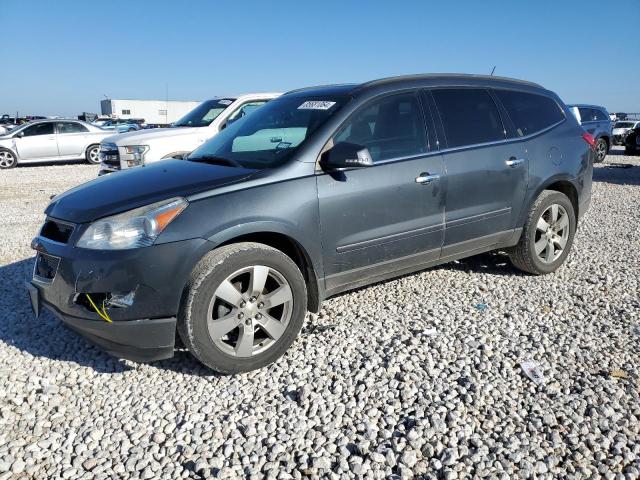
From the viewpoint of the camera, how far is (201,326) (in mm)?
3047

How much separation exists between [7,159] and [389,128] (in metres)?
16.6

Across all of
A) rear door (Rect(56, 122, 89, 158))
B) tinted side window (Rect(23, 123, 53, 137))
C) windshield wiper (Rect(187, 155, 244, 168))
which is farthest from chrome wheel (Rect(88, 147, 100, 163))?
windshield wiper (Rect(187, 155, 244, 168))

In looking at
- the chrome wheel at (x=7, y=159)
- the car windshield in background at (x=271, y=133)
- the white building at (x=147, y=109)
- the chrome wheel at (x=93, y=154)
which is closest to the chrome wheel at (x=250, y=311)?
the car windshield in background at (x=271, y=133)

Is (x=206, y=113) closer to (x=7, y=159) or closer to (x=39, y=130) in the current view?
(x=39, y=130)

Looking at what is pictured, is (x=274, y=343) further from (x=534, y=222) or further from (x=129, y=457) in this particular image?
(x=534, y=222)

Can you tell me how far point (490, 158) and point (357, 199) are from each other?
1.44 metres

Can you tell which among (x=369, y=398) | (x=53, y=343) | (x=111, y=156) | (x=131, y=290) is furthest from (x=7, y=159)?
(x=369, y=398)

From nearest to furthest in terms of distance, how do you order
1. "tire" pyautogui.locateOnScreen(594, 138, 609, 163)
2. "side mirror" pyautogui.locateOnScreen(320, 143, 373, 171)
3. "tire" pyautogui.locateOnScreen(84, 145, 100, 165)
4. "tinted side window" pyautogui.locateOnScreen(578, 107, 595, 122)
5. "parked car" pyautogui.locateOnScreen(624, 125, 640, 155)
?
"side mirror" pyautogui.locateOnScreen(320, 143, 373, 171)
"tinted side window" pyautogui.locateOnScreen(578, 107, 595, 122)
"tire" pyautogui.locateOnScreen(594, 138, 609, 163)
"tire" pyautogui.locateOnScreen(84, 145, 100, 165)
"parked car" pyautogui.locateOnScreen(624, 125, 640, 155)

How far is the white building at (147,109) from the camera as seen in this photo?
2233 inches

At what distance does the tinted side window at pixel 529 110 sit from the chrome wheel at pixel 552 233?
0.77 metres

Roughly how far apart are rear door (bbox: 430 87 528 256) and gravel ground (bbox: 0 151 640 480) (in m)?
0.60

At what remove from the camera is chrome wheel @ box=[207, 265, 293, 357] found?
3.13 metres

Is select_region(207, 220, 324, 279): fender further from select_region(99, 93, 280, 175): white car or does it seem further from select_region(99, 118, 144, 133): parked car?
select_region(99, 118, 144, 133): parked car

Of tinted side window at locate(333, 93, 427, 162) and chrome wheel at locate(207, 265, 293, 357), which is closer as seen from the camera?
chrome wheel at locate(207, 265, 293, 357)
